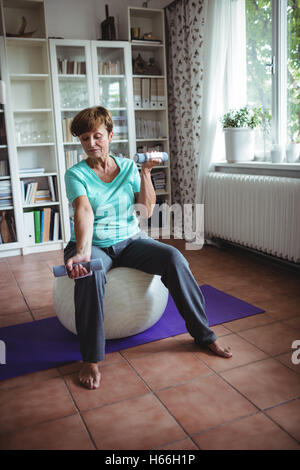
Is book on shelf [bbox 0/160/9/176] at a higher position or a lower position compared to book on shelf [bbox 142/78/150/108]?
lower

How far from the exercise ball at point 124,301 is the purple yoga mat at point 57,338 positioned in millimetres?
83

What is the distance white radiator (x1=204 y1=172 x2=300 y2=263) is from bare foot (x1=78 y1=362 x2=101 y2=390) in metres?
1.65

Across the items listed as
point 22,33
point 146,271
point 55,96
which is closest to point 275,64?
point 55,96

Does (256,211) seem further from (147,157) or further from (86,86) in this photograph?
(86,86)

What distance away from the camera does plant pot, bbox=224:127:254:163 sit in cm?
342

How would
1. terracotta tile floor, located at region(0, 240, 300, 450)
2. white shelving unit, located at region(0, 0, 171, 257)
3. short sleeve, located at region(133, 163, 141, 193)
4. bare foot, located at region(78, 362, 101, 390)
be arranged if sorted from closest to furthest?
1. terracotta tile floor, located at region(0, 240, 300, 450)
2. bare foot, located at region(78, 362, 101, 390)
3. short sleeve, located at region(133, 163, 141, 193)
4. white shelving unit, located at region(0, 0, 171, 257)

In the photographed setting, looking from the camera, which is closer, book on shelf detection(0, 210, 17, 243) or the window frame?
the window frame

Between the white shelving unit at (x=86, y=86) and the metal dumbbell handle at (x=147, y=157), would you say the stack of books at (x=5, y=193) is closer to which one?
the white shelving unit at (x=86, y=86)

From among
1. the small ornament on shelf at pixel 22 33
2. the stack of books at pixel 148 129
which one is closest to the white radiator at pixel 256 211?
the stack of books at pixel 148 129

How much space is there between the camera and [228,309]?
2459 millimetres

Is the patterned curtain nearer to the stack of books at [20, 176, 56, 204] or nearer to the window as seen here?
the window

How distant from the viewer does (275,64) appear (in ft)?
10.4

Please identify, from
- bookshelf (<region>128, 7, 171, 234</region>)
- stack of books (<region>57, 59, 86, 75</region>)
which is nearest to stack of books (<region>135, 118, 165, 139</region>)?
bookshelf (<region>128, 7, 171, 234</region>)

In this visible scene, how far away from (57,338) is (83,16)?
3.25 metres
